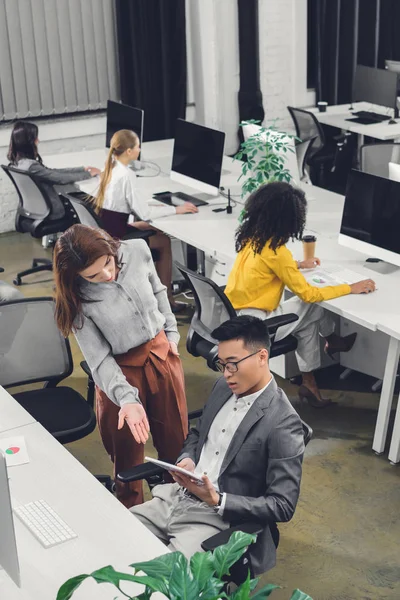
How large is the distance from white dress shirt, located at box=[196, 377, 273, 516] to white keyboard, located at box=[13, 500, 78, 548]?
0.50 meters

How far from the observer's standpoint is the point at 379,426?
13.4 ft

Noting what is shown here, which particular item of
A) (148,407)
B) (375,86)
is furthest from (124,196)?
(375,86)

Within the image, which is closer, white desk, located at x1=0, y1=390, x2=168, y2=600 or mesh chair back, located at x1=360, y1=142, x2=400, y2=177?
white desk, located at x1=0, y1=390, x2=168, y2=600

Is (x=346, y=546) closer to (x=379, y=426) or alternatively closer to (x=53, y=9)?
(x=379, y=426)

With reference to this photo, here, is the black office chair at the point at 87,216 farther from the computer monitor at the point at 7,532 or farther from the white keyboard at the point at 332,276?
the computer monitor at the point at 7,532

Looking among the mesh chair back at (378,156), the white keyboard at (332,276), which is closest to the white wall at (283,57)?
the mesh chair back at (378,156)

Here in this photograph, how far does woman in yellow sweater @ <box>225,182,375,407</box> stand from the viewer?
4090 millimetres

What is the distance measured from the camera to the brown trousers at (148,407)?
11.0 ft

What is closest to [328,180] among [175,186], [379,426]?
[175,186]

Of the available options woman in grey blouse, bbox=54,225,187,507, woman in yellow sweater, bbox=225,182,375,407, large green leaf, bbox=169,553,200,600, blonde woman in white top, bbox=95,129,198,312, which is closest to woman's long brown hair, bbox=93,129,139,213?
blonde woman in white top, bbox=95,129,198,312

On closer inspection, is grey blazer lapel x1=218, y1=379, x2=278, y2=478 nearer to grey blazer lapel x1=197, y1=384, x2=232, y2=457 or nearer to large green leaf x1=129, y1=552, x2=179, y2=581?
grey blazer lapel x1=197, y1=384, x2=232, y2=457

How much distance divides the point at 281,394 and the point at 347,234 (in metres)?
1.95

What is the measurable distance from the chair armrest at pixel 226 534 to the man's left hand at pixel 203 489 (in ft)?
0.34

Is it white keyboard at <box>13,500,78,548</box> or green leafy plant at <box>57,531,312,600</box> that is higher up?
green leafy plant at <box>57,531,312,600</box>
